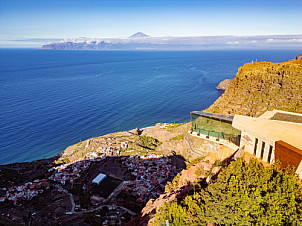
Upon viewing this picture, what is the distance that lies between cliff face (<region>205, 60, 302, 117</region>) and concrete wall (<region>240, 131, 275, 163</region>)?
19459 mm

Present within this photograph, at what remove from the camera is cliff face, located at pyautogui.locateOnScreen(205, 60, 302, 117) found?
34.8 meters

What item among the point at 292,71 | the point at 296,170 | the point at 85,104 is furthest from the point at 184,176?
the point at 85,104

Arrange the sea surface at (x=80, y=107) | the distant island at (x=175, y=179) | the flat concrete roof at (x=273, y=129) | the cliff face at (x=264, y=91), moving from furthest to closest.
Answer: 1. the sea surface at (x=80, y=107)
2. the cliff face at (x=264, y=91)
3. the flat concrete roof at (x=273, y=129)
4. the distant island at (x=175, y=179)

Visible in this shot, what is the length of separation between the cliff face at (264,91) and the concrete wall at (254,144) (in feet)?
63.8

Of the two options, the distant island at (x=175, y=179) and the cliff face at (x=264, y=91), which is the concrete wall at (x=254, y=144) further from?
the cliff face at (x=264, y=91)

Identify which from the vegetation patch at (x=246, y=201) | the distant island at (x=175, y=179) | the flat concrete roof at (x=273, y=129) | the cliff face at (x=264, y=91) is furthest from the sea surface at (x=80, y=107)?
the flat concrete roof at (x=273, y=129)

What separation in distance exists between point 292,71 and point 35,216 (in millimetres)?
45958

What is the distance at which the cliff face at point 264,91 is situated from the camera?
34.8 metres

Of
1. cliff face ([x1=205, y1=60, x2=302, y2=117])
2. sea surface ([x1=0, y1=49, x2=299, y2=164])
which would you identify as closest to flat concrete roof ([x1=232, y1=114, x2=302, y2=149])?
cliff face ([x1=205, y1=60, x2=302, y2=117])

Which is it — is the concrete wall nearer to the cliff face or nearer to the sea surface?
the cliff face

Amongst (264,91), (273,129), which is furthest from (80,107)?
(273,129)

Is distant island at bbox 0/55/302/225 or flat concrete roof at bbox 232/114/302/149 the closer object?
distant island at bbox 0/55/302/225

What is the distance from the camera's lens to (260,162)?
14.9 meters

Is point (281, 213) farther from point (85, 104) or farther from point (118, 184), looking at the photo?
point (85, 104)
